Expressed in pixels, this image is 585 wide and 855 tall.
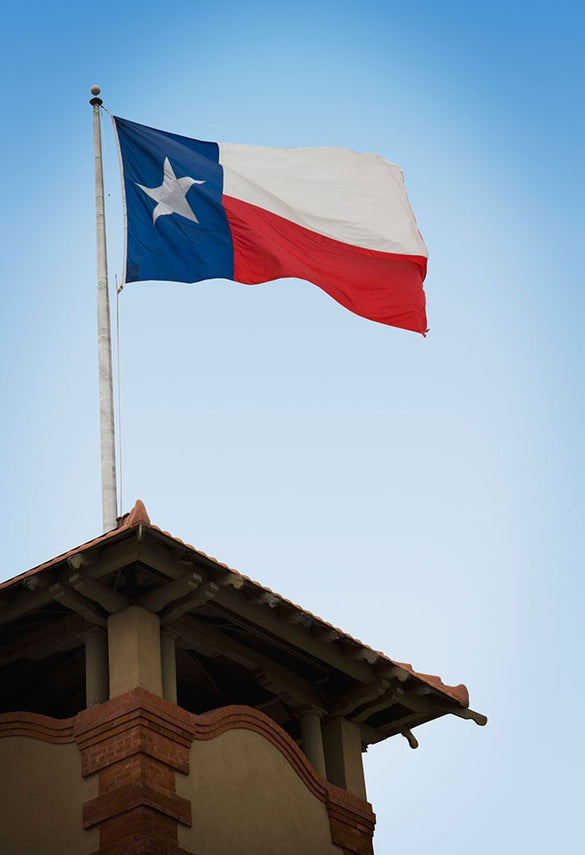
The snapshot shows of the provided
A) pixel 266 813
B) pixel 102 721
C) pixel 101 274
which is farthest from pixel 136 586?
pixel 101 274

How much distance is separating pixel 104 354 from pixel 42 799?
600 centimetres

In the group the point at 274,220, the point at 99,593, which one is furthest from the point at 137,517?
the point at 274,220

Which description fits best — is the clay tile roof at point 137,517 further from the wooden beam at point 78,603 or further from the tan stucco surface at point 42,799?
the tan stucco surface at point 42,799

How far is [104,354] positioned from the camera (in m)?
22.3

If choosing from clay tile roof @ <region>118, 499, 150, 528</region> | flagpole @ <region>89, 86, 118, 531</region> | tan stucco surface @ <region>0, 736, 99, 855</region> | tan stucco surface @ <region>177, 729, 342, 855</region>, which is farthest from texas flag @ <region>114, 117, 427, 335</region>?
tan stucco surface @ <region>0, 736, 99, 855</region>

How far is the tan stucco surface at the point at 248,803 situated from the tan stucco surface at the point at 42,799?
3.71 feet

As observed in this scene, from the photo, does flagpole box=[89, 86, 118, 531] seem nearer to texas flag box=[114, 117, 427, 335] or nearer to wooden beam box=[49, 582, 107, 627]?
texas flag box=[114, 117, 427, 335]

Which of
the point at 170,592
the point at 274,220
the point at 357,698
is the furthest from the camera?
the point at 274,220

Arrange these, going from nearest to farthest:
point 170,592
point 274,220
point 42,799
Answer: point 42,799
point 170,592
point 274,220

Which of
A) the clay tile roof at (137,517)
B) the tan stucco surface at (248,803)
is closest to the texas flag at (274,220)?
the clay tile roof at (137,517)

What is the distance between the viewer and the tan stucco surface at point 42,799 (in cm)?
1877

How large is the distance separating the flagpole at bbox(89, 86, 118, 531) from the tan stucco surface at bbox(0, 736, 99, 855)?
288 centimetres

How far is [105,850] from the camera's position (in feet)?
60.2

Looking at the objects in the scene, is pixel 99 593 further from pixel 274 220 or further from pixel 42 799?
pixel 274 220
